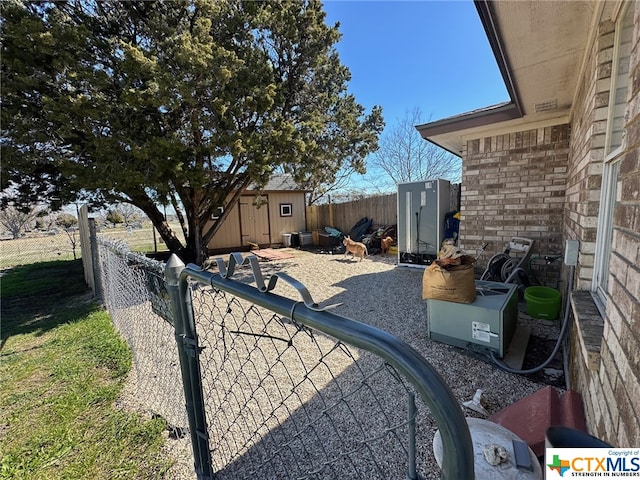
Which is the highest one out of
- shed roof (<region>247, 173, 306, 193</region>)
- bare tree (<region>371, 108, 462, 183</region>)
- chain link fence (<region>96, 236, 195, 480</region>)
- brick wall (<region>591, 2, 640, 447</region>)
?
bare tree (<region>371, 108, 462, 183</region>)

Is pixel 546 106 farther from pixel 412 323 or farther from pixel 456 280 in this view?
pixel 412 323

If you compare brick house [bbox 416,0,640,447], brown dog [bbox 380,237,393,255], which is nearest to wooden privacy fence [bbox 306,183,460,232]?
brown dog [bbox 380,237,393,255]

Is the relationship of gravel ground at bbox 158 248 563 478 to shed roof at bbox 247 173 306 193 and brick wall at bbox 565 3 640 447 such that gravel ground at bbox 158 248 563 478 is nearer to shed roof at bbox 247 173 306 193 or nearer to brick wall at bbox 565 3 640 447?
brick wall at bbox 565 3 640 447

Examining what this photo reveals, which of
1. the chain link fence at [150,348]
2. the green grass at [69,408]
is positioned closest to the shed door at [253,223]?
the green grass at [69,408]

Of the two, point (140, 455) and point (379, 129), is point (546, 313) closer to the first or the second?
point (140, 455)

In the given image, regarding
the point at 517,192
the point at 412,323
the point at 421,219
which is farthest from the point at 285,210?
the point at 412,323

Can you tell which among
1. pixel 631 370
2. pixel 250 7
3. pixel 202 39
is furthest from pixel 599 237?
pixel 250 7

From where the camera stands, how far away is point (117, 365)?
115 inches

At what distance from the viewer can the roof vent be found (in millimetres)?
3721

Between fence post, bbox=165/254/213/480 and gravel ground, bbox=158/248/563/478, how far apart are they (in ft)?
1.79

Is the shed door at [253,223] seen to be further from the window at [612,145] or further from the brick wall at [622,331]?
the brick wall at [622,331]

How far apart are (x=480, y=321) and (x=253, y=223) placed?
9982 mm

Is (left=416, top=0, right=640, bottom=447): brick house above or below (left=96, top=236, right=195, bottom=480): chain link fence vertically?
above

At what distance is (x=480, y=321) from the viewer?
9.09 ft
